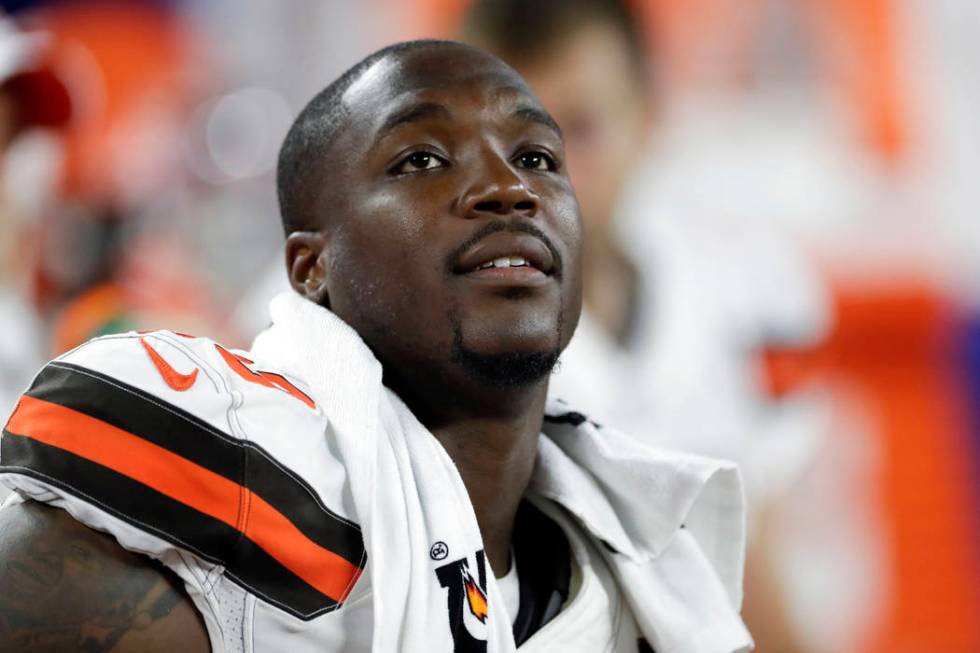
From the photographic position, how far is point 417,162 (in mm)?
1171

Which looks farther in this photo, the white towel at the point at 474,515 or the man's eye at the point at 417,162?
the man's eye at the point at 417,162

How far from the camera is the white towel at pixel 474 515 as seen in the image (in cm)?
91

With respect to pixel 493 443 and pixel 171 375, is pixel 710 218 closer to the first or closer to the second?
pixel 493 443

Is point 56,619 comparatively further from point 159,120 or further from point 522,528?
point 159,120

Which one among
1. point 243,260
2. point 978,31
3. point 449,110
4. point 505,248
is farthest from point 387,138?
point 978,31

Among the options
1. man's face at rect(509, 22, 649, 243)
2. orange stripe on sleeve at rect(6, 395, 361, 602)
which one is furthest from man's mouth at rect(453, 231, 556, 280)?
man's face at rect(509, 22, 649, 243)

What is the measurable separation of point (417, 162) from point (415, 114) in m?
0.05

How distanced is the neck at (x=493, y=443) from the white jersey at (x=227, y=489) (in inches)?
5.6

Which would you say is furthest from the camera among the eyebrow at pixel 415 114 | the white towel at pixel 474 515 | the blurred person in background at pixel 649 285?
the blurred person in background at pixel 649 285

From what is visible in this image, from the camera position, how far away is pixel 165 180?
10.4 feet

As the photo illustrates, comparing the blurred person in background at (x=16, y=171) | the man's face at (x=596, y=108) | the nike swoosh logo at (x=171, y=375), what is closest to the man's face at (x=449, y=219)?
the nike swoosh logo at (x=171, y=375)

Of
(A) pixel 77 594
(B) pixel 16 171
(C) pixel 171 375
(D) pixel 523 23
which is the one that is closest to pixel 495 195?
(C) pixel 171 375

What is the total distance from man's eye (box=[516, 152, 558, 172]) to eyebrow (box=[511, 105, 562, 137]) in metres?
0.03

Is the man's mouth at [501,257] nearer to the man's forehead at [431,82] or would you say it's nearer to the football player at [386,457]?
the football player at [386,457]
